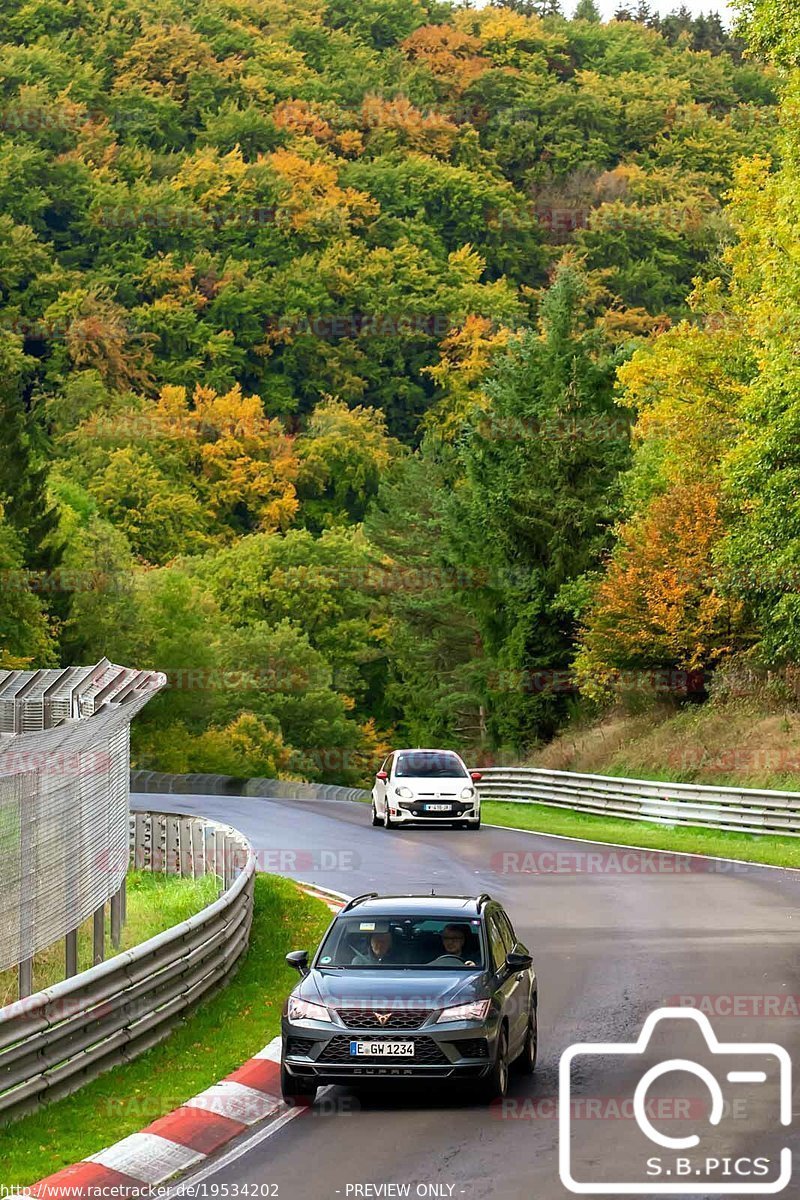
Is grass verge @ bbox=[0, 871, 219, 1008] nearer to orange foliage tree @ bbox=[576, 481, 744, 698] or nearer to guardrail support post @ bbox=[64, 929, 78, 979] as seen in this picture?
guardrail support post @ bbox=[64, 929, 78, 979]

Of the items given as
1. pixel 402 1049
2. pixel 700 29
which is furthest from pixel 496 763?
pixel 700 29

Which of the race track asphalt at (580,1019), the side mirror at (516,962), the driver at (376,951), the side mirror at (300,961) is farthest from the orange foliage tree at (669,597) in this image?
the side mirror at (300,961)

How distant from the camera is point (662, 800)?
3969 centimetres

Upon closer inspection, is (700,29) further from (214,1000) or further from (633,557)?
(214,1000)

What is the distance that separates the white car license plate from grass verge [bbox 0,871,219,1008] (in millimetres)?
4157

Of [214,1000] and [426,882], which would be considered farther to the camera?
[426,882]

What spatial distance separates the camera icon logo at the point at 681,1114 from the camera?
991 cm

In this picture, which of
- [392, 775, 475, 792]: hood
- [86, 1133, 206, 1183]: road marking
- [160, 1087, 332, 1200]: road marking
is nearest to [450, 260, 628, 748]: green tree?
[392, 775, 475, 792]: hood

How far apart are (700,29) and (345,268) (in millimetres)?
73996

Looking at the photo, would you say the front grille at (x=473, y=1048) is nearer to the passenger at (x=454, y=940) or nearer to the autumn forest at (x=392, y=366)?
the passenger at (x=454, y=940)

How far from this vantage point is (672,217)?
13150 centimetres

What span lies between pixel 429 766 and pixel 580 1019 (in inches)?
876

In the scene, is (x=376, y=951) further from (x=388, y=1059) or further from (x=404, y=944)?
(x=388, y=1059)

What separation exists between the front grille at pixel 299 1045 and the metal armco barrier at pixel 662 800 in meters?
23.7
